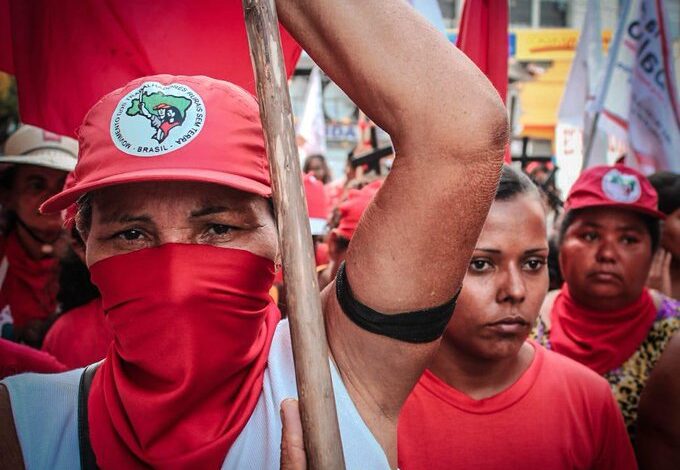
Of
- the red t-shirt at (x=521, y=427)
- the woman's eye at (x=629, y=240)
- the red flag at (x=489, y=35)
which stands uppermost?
the red flag at (x=489, y=35)

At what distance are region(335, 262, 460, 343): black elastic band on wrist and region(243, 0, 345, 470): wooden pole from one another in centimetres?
21

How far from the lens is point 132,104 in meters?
1.39

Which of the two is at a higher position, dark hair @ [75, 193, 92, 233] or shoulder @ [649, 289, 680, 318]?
dark hair @ [75, 193, 92, 233]

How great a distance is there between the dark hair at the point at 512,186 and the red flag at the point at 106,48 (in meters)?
0.86

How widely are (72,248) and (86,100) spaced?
3.26ft

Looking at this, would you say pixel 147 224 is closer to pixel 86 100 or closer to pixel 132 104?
pixel 132 104

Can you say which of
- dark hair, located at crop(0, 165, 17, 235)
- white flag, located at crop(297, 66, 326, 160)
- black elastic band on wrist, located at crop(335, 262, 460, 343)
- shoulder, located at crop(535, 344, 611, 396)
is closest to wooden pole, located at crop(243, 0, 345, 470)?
black elastic band on wrist, located at crop(335, 262, 460, 343)

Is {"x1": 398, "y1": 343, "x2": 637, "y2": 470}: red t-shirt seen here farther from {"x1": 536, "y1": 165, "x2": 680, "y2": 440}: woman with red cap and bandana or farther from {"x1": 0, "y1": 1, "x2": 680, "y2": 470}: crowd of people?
{"x1": 536, "y1": 165, "x2": 680, "y2": 440}: woman with red cap and bandana

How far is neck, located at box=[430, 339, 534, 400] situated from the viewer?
2049 millimetres

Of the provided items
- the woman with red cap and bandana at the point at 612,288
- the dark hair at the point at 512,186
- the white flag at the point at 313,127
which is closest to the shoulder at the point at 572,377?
the dark hair at the point at 512,186

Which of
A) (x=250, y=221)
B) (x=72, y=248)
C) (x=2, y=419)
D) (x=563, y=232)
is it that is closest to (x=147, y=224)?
(x=250, y=221)

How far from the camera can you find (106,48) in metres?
2.23

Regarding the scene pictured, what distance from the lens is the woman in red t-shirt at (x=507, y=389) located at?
1.89 metres

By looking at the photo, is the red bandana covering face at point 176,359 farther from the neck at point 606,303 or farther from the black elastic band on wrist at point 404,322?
the neck at point 606,303
